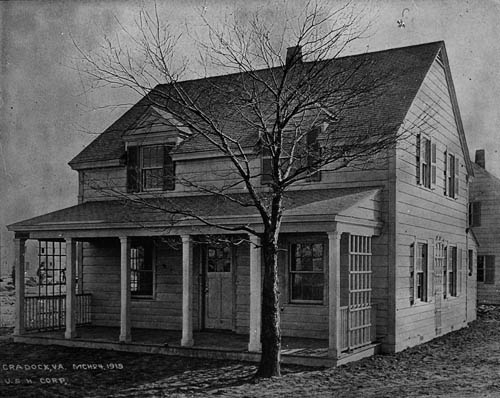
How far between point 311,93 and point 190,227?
4230 mm

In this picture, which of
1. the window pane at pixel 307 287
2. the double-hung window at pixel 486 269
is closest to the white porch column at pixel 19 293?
the window pane at pixel 307 287

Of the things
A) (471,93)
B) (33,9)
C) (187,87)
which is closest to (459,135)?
(471,93)

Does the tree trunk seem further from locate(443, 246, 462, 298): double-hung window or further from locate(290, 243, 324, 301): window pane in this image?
locate(443, 246, 462, 298): double-hung window

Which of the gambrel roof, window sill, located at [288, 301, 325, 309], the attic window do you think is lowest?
window sill, located at [288, 301, 325, 309]

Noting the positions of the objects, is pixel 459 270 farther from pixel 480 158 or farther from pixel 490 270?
pixel 480 158

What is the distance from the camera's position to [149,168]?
725 inches

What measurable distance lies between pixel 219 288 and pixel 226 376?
16.8 feet

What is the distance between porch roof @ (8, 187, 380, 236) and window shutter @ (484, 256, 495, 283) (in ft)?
57.3

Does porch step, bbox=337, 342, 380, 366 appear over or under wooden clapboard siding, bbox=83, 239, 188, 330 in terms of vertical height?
under

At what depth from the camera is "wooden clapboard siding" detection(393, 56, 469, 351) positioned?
1539 centimetres

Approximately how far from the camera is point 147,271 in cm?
1809

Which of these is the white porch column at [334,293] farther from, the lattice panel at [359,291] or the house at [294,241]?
the lattice panel at [359,291]

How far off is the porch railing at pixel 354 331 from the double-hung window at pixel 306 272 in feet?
4.48

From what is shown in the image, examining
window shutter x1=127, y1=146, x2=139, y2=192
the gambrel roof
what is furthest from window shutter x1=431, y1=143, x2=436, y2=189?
window shutter x1=127, y1=146, x2=139, y2=192
